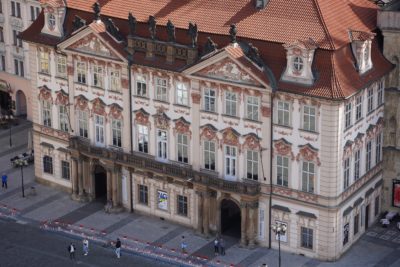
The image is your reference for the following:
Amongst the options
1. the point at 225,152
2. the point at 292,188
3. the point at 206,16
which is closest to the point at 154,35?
the point at 206,16

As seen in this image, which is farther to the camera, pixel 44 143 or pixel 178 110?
pixel 44 143

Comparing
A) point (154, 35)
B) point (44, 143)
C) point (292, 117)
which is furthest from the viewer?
point (44, 143)

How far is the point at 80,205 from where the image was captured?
104 metres

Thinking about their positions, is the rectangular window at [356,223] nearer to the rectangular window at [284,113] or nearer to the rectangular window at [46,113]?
the rectangular window at [284,113]

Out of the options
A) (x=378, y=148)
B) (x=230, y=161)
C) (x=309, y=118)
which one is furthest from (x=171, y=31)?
(x=378, y=148)

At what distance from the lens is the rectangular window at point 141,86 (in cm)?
9738

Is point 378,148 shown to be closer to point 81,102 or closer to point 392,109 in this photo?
point 392,109

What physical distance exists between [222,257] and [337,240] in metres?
9.86

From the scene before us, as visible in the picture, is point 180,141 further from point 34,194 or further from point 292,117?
point 34,194

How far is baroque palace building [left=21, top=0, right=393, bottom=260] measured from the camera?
88.5 m

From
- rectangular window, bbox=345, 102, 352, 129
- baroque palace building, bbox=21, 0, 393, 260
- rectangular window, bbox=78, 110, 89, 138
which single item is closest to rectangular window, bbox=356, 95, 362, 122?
baroque palace building, bbox=21, 0, 393, 260

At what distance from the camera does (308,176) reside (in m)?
89.9

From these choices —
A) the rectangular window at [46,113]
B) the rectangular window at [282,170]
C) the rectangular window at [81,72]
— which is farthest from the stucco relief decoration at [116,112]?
the rectangular window at [282,170]

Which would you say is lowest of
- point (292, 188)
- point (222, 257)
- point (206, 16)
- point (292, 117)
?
point (222, 257)
